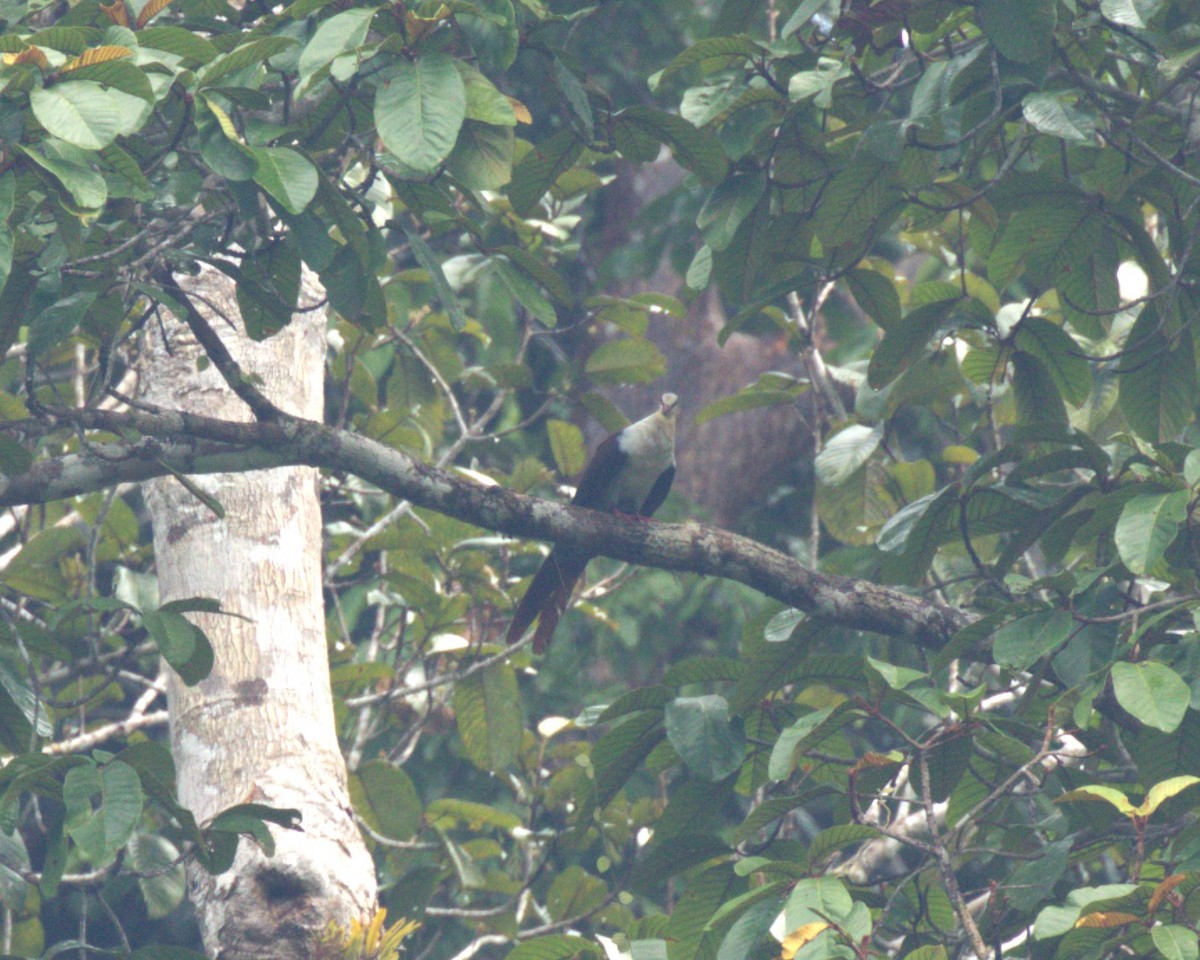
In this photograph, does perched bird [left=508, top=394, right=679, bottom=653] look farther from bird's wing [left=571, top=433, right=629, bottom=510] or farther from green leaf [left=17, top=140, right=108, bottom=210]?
green leaf [left=17, top=140, right=108, bottom=210]

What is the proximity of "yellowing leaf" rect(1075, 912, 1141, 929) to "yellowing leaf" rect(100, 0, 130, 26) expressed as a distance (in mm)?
2071

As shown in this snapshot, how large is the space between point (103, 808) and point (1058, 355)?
80.6 inches

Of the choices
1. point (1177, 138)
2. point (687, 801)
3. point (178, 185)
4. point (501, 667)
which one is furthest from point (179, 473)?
point (1177, 138)

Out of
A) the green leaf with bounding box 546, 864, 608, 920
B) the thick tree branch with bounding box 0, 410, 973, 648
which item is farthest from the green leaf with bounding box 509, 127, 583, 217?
the green leaf with bounding box 546, 864, 608, 920

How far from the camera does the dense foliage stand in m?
2.02

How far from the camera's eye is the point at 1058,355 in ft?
9.45

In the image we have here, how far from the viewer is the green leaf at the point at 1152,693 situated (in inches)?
76.0

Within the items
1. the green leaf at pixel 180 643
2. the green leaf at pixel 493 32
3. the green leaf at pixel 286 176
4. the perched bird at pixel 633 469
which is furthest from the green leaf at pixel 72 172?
the perched bird at pixel 633 469

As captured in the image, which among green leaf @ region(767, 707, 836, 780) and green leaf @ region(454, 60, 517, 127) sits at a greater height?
green leaf @ region(454, 60, 517, 127)

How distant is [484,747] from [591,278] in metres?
4.02

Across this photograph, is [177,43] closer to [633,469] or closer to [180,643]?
[180,643]

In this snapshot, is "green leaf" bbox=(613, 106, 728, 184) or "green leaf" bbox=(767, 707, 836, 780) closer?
"green leaf" bbox=(767, 707, 836, 780)

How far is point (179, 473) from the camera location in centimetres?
253

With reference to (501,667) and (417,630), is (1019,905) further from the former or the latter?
(417,630)
